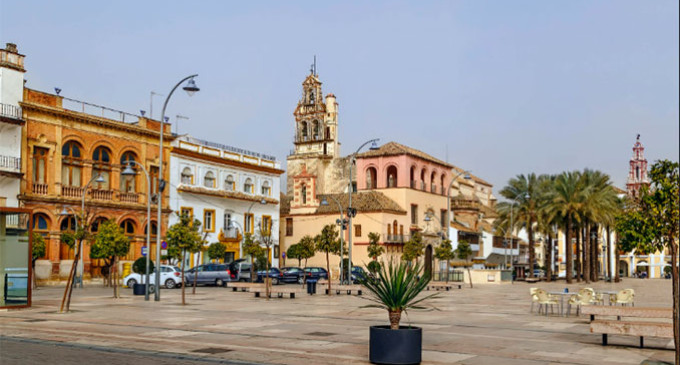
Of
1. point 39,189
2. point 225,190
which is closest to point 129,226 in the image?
point 39,189

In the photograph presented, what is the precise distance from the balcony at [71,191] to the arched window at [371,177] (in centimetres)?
3368

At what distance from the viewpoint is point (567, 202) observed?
197ft

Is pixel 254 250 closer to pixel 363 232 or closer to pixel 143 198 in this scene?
pixel 143 198

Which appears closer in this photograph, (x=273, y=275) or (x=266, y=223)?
(x=273, y=275)

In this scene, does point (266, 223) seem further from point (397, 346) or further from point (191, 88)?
point (397, 346)

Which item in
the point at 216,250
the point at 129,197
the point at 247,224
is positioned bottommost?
the point at 216,250

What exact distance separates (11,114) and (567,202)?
1691 inches

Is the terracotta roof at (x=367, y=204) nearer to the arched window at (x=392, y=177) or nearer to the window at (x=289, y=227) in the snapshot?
the arched window at (x=392, y=177)

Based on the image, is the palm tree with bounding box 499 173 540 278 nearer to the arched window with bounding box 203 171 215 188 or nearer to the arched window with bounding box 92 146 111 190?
the arched window with bounding box 203 171 215 188

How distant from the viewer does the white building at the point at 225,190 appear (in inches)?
2237

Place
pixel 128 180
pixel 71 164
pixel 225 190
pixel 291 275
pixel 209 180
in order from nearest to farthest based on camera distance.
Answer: pixel 71 164 → pixel 128 180 → pixel 291 275 → pixel 209 180 → pixel 225 190

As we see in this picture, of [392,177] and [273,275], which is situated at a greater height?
[392,177]

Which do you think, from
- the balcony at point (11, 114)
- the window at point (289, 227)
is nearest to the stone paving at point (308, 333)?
the balcony at point (11, 114)

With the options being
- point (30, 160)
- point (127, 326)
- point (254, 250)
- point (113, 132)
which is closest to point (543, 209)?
point (254, 250)
